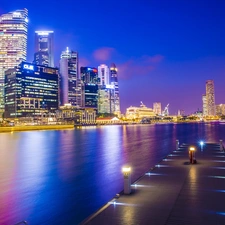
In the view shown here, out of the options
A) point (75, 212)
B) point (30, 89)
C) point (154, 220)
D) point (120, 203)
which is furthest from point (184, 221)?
point (30, 89)

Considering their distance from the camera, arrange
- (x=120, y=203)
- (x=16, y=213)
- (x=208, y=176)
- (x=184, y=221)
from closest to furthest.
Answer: (x=184, y=221) → (x=120, y=203) → (x=16, y=213) → (x=208, y=176)

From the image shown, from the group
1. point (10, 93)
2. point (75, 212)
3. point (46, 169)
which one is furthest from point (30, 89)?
point (75, 212)

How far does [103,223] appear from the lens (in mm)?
8461

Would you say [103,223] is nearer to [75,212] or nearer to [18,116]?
[75,212]

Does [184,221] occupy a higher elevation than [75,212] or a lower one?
higher

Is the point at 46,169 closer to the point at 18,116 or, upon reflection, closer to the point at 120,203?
the point at 120,203

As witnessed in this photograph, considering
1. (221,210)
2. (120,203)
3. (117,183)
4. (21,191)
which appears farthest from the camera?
(117,183)

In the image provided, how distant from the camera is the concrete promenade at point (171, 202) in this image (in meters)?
8.66

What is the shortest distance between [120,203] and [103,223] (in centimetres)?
201

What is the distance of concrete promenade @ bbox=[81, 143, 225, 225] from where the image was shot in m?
8.66

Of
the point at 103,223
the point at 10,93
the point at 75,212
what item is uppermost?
the point at 10,93

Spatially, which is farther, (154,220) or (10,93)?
(10,93)

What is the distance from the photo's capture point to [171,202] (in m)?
10.4

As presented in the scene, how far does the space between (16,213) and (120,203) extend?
4.71 meters
